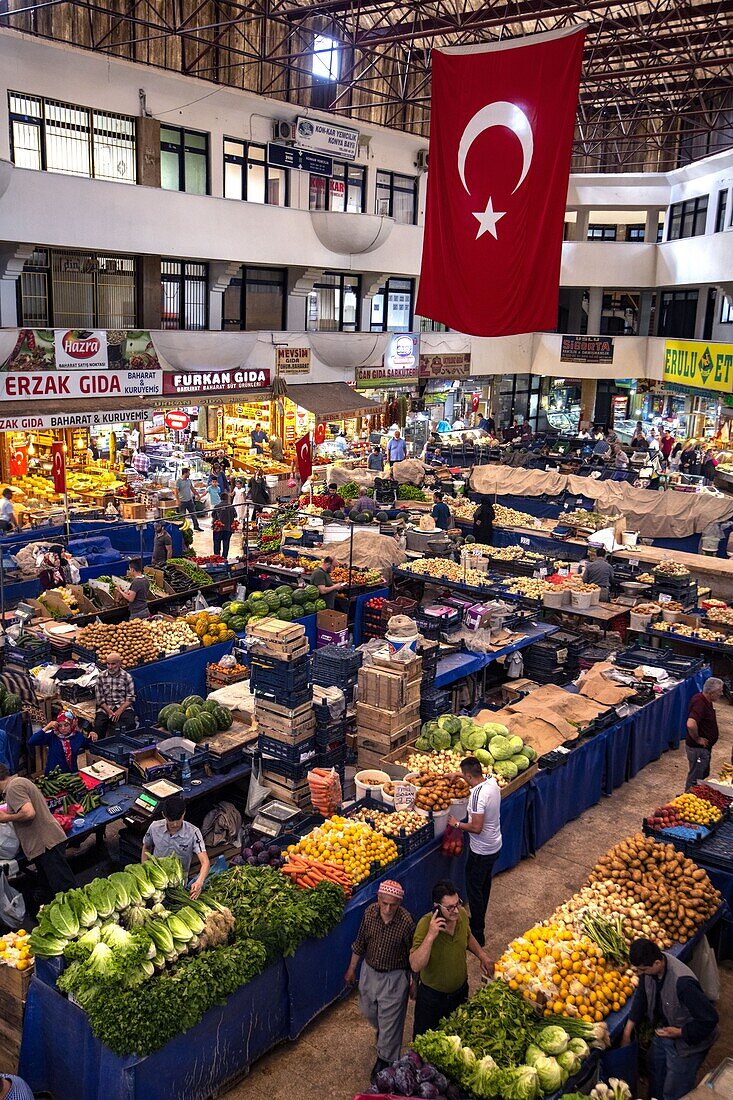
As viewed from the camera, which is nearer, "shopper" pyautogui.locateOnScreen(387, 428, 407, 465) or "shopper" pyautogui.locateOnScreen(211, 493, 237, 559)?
"shopper" pyautogui.locateOnScreen(211, 493, 237, 559)

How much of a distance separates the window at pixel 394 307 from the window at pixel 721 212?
9.99 metres

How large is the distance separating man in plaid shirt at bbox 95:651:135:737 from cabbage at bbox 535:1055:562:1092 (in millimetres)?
5876

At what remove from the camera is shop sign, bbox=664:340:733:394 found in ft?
84.9

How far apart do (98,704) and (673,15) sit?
63.4ft

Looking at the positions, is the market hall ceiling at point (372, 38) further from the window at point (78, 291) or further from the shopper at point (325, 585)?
the shopper at point (325, 585)

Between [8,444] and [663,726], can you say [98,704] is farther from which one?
[8,444]

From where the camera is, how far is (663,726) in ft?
37.3

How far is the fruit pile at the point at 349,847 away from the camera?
6.89m

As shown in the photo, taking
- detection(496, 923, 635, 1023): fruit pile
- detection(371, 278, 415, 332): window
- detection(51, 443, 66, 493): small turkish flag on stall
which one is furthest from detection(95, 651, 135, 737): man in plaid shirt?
detection(371, 278, 415, 332): window

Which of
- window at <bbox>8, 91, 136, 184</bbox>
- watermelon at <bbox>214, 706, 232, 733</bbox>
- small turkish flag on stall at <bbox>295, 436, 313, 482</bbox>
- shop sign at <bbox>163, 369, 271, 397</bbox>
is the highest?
window at <bbox>8, 91, 136, 184</bbox>

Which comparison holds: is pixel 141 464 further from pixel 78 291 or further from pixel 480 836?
pixel 480 836

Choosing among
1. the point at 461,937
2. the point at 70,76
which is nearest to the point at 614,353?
the point at 70,76

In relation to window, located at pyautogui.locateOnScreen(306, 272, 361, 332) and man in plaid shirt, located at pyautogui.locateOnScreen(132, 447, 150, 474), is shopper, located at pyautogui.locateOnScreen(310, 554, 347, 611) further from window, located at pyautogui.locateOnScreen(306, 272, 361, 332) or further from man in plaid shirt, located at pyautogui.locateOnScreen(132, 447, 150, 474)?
window, located at pyautogui.locateOnScreen(306, 272, 361, 332)

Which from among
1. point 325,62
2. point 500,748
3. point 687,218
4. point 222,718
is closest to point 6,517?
point 222,718
